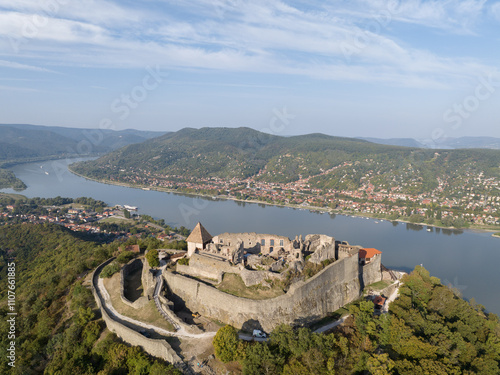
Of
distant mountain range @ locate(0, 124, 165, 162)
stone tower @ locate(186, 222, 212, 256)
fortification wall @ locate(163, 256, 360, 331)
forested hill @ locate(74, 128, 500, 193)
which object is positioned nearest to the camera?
fortification wall @ locate(163, 256, 360, 331)

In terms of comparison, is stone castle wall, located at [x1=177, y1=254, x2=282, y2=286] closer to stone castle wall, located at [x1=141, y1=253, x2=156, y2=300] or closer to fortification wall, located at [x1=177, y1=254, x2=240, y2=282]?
fortification wall, located at [x1=177, y1=254, x2=240, y2=282]

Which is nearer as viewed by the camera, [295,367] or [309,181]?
[295,367]

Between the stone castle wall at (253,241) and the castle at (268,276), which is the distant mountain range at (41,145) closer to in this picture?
the stone castle wall at (253,241)

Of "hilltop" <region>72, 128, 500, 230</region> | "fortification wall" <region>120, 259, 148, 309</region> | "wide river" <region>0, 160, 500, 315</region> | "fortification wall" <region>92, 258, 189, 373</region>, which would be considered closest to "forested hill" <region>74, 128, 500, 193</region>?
"hilltop" <region>72, 128, 500, 230</region>

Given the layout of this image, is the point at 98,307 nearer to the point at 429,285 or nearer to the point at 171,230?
the point at 429,285

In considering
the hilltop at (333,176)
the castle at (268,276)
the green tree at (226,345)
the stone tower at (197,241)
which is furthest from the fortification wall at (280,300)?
the hilltop at (333,176)

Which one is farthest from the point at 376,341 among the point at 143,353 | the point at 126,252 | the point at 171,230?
the point at 171,230
